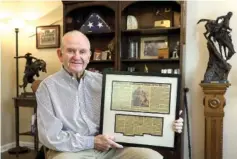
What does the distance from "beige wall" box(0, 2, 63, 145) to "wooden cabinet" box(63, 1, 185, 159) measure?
582mm

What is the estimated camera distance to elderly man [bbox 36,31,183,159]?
1.59m

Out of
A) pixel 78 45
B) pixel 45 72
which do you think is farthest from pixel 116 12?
pixel 78 45

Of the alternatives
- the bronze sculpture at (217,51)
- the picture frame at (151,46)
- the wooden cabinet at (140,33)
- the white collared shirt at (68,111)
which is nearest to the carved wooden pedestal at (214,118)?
the bronze sculpture at (217,51)

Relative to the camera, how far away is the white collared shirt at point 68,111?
62.7 inches

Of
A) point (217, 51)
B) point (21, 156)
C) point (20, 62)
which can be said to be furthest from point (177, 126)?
point (20, 62)

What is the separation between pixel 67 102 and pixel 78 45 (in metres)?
0.34

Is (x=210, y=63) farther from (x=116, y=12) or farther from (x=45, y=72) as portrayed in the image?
(x=45, y=72)

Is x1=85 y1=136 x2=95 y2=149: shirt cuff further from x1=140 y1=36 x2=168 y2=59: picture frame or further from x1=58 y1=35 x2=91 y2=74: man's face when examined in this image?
x1=140 y1=36 x2=168 y2=59: picture frame

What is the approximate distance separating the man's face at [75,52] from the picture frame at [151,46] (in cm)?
156

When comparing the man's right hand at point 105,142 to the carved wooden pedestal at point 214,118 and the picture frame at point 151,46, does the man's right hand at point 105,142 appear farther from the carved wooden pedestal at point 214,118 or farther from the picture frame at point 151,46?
the picture frame at point 151,46

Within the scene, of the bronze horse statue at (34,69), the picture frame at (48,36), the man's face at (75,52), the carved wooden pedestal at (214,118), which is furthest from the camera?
the picture frame at (48,36)

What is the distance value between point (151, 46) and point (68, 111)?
1.77m

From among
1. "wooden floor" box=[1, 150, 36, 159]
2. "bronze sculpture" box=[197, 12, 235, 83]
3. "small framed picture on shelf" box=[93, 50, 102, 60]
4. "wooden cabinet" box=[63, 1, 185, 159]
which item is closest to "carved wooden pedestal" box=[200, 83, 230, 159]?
"bronze sculpture" box=[197, 12, 235, 83]

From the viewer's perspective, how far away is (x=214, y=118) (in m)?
2.75
